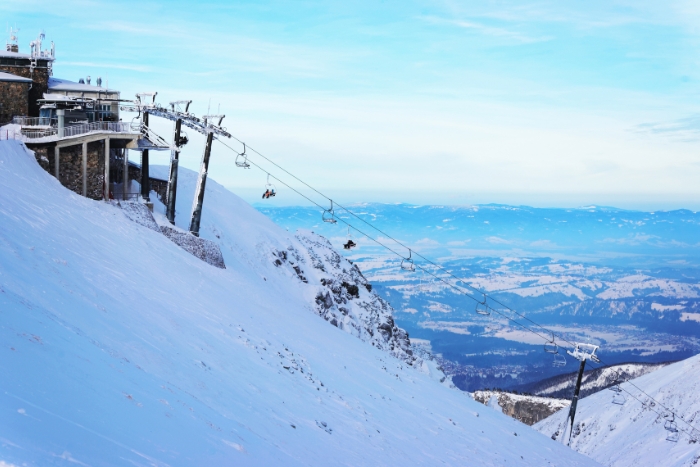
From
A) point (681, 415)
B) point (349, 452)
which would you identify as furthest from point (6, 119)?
point (681, 415)

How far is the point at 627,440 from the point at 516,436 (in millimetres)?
42809

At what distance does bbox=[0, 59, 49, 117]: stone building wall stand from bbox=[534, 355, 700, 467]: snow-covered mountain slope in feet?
183

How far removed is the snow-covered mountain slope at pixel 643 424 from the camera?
167 feet

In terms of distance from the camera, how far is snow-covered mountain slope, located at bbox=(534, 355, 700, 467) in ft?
167

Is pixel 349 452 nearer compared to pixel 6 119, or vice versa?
pixel 349 452

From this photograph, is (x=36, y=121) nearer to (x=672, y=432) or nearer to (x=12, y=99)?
(x=12, y=99)

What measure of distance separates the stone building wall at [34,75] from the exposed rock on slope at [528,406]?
283 feet

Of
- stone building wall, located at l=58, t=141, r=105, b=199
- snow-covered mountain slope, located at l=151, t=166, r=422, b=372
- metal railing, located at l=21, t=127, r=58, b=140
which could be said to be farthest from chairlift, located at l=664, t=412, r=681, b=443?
metal railing, located at l=21, t=127, r=58, b=140

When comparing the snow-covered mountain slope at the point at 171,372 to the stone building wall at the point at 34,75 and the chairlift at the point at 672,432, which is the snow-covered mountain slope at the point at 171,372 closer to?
the stone building wall at the point at 34,75

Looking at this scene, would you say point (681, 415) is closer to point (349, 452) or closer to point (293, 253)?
point (293, 253)

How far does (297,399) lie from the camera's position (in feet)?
53.9

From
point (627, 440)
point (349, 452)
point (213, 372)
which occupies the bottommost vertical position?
point (627, 440)

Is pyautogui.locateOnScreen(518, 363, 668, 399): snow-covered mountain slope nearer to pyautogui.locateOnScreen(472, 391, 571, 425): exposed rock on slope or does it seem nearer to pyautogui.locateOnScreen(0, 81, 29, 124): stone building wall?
pyautogui.locateOnScreen(472, 391, 571, 425): exposed rock on slope

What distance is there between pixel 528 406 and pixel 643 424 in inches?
1941
